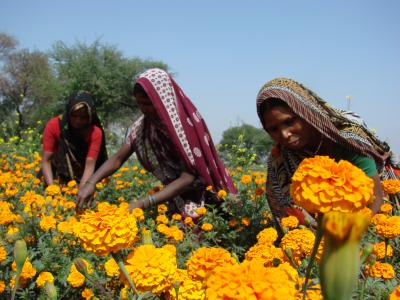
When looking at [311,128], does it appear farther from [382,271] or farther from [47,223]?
[47,223]

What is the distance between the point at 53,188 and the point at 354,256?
2013 millimetres

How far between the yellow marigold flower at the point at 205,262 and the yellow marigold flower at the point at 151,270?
45 mm

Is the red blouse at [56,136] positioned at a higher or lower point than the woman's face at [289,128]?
lower

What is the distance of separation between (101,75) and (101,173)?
14.0m

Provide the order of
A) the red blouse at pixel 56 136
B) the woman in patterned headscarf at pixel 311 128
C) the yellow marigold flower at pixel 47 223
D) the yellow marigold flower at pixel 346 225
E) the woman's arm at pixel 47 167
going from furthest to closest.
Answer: the red blouse at pixel 56 136 < the woman's arm at pixel 47 167 < the woman in patterned headscarf at pixel 311 128 < the yellow marigold flower at pixel 47 223 < the yellow marigold flower at pixel 346 225

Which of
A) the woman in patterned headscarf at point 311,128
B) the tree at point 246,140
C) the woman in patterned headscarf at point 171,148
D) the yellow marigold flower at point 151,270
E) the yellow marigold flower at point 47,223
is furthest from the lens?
the tree at point 246,140

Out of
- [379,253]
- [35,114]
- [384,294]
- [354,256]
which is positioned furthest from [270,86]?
[35,114]

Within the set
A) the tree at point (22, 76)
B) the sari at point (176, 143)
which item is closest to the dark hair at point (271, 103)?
the sari at point (176, 143)

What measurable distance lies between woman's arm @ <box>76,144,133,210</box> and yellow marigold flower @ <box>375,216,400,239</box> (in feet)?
5.18

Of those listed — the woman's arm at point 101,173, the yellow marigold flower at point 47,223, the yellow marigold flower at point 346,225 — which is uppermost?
the yellow marigold flower at point 346,225

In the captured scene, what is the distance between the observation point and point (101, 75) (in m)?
16.0

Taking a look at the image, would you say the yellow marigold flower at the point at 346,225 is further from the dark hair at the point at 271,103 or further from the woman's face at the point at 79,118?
the woman's face at the point at 79,118

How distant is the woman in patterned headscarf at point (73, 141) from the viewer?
10.7 ft

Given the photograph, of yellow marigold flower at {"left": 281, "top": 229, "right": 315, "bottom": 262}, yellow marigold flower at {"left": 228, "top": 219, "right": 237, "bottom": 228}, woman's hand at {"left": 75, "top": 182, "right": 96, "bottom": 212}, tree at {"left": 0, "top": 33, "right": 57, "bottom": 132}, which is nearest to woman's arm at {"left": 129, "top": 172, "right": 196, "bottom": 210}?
woman's hand at {"left": 75, "top": 182, "right": 96, "bottom": 212}
